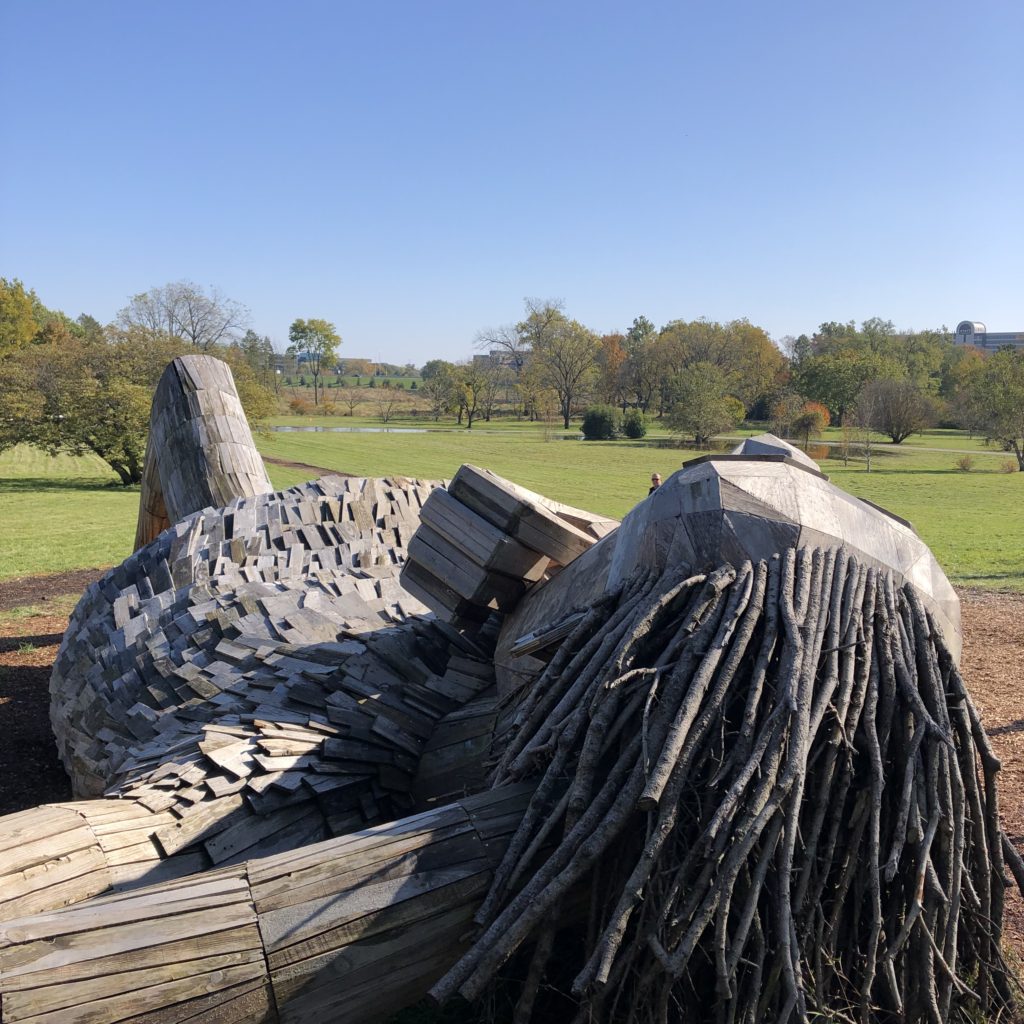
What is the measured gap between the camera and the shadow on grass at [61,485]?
28641mm

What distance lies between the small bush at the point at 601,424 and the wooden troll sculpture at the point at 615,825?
52640 mm

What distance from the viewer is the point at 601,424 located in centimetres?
5628

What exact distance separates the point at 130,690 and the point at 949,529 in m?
19.8

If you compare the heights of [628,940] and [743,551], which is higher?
[743,551]

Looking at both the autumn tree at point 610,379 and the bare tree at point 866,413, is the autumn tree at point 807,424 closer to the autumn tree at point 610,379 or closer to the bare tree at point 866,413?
the bare tree at point 866,413

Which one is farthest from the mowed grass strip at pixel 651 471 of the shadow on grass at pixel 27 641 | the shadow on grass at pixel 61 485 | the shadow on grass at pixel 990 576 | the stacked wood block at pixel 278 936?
the stacked wood block at pixel 278 936

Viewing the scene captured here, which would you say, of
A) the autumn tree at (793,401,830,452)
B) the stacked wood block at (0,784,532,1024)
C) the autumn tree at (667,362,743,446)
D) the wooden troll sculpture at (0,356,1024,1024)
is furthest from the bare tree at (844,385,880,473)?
the stacked wood block at (0,784,532,1024)

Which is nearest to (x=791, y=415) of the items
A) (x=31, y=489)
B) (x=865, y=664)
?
(x=31, y=489)

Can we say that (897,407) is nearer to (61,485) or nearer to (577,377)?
(577,377)

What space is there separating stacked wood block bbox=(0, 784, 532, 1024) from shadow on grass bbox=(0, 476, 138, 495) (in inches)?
1091

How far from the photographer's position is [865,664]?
2.75 metres

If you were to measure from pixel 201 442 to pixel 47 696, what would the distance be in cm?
253

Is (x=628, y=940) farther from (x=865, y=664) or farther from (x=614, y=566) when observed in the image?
(x=614, y=566)

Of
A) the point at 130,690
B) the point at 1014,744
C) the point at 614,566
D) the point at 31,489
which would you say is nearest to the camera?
the point at 614,566
